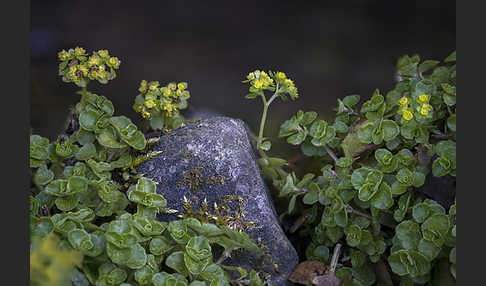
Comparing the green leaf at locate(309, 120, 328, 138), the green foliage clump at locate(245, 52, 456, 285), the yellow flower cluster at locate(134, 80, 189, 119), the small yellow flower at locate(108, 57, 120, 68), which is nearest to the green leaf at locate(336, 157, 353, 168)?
the green foliage clump at locate(245, 52, 456, 285)

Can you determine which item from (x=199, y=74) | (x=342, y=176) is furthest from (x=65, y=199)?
(x=199, y=74)

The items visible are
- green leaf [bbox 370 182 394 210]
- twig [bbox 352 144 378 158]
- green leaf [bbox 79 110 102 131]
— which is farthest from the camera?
twig [bbox 352 144 378 158]

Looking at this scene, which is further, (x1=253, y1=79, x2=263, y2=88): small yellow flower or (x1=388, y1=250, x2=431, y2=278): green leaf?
(x1=253, y1=79, x2=263, y2=88): small yellow flower

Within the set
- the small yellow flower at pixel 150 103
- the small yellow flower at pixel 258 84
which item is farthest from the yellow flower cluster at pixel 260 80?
the small yellow flower at pixel 150 103

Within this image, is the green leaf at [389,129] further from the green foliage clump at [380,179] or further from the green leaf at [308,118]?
the green leaf at [308,118]

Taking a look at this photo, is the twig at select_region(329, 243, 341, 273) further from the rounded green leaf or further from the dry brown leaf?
the rounded green leaf

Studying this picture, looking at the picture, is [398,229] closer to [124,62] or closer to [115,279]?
[115,279]
